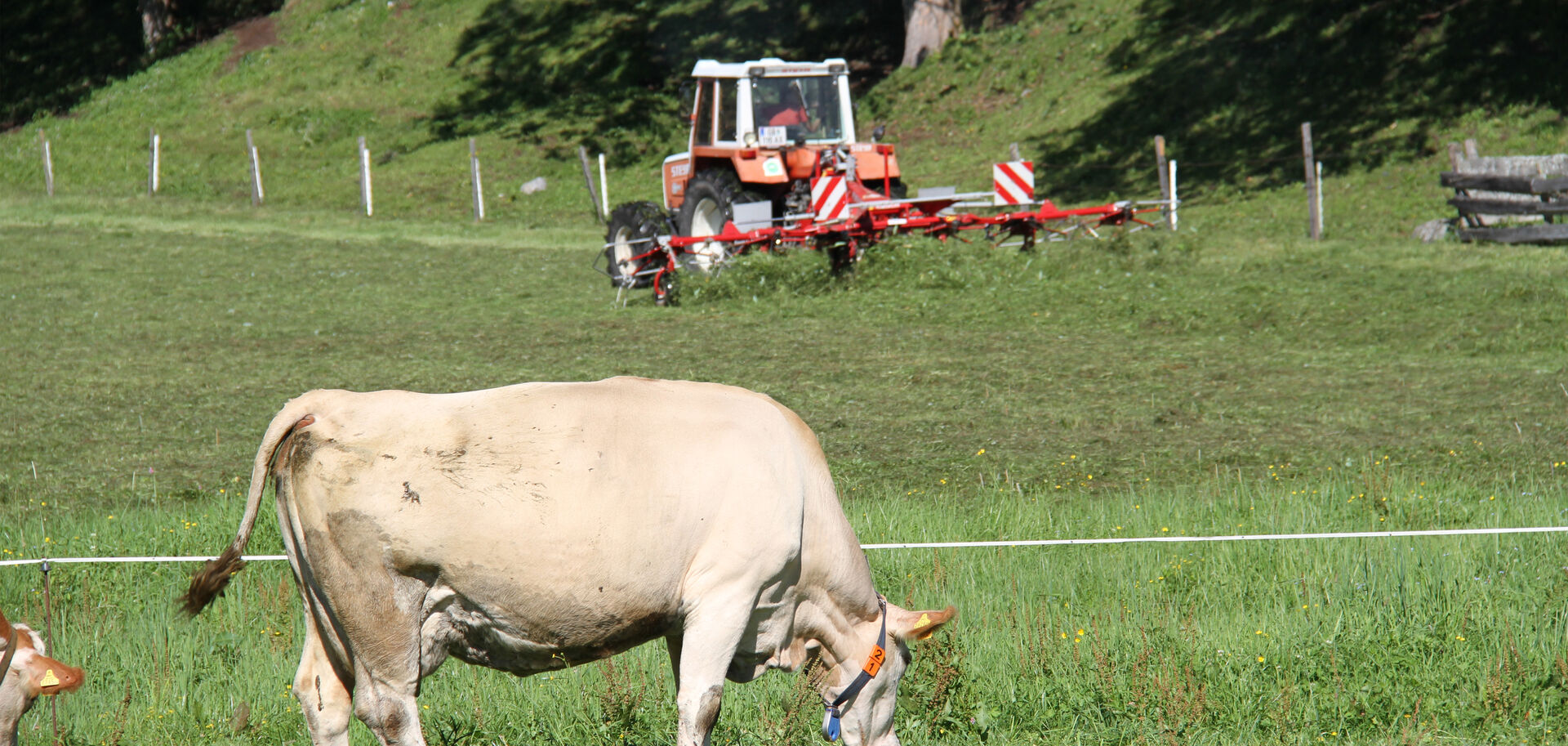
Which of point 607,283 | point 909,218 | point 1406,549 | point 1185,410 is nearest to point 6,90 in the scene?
point 607,283

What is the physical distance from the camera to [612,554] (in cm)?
381

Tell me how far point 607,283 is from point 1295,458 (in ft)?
35.2

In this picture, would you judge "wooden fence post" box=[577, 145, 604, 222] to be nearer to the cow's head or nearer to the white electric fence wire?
the white electric fence wire

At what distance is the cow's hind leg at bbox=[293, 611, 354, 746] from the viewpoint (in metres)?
4.04

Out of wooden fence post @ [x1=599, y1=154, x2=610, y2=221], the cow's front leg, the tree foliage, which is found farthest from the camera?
the tree foliage

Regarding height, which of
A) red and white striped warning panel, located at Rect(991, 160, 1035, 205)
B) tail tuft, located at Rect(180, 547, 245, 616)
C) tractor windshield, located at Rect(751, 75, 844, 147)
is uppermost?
tractor windshield, located at Rect(751, 75, 844, 147)

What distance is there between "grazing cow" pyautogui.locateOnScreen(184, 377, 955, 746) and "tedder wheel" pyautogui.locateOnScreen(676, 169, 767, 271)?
1251cm

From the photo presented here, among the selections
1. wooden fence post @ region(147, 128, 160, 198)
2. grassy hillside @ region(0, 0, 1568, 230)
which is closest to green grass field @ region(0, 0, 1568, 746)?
grassy hillside @ region(0, 0, 1568, 230)

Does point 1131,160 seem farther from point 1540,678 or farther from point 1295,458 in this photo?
point 1540,678

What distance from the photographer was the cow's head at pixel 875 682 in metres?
4.30

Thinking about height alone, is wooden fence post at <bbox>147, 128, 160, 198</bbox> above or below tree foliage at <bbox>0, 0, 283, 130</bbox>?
below

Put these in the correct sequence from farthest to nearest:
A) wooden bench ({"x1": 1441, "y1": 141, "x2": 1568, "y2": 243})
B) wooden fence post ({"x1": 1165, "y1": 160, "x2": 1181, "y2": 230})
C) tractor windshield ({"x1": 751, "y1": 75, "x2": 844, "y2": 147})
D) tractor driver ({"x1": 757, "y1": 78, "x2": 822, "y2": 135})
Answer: wooden fence post ({"x1": 1165, "y1": 160, "x2": 1181, "y2": 230})
tractor driver ({"x1": 757, "y1": 78, "x2": 822, "y2": 135})
tractor windshield ({"x1": 751, "y1": 75, "x2": 844, "y2": 147})
wooden bench ({"x1": 1441, "y1": 141, "x2": 1568, "y2": 243})

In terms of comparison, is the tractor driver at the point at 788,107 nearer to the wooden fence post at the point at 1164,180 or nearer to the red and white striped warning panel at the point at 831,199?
the red and white striped warning panel at the point at 831,199

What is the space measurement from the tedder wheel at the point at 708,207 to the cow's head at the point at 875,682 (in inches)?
481
